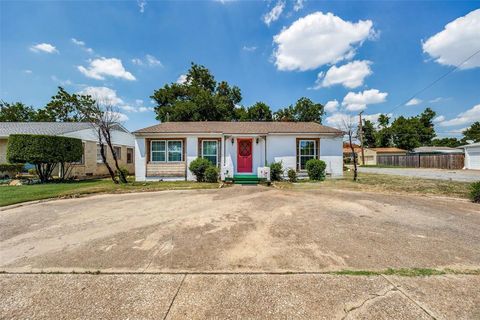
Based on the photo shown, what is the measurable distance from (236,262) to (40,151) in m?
14.5

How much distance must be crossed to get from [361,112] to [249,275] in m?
28.6

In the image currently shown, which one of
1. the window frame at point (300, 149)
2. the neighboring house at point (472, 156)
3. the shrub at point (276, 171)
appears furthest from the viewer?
the neighboring house at point (472, 156)

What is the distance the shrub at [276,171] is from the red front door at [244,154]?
144 centimetres

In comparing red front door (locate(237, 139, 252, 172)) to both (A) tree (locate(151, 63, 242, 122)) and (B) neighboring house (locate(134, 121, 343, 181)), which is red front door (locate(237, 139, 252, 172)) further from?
(A) tree (locate(151, 63, 242, 122))

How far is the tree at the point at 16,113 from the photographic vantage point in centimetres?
3431

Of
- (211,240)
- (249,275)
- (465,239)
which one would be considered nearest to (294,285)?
(249,275)

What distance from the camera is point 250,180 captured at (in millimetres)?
11359

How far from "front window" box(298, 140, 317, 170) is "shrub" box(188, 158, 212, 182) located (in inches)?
230

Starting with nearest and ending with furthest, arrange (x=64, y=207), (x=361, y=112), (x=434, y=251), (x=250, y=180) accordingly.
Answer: (x=434, y=251)
(x=64, y=207)
(x=250, y=180)
(x=361, y=112)

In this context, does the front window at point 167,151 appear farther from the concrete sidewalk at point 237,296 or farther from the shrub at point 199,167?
the concrete sidewalk at point 237,296

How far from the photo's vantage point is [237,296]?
7.72ft

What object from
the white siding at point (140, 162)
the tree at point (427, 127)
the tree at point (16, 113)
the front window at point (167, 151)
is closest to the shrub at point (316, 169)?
the front window at point (167, 151)

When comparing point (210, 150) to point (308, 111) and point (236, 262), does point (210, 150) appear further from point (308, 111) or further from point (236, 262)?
point (308, 111)

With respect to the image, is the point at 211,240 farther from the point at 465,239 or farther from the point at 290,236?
the point at 465,239
